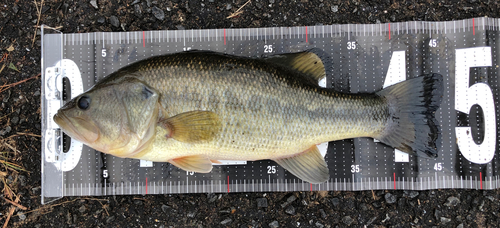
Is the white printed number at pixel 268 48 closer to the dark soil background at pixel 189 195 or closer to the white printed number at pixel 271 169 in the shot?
the dark soil background at pixel 189 195

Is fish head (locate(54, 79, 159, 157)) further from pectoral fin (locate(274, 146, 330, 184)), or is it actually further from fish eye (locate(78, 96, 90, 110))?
pectoral fin (locate(274, 146, 330, 184))

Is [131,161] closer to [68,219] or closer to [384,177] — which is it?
[68,219]

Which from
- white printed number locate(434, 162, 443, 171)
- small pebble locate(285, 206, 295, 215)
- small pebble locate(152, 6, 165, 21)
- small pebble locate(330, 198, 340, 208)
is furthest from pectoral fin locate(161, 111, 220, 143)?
white printed number locate(434, 162, 443, 171)

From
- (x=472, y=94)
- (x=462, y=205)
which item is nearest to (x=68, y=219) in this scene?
(x=462, y=205)

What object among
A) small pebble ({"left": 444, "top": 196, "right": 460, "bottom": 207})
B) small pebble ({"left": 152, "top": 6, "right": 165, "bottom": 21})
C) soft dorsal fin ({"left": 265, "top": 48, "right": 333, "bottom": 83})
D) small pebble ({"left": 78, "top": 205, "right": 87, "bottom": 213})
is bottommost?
small pebble ({"left": 78, "top": 205, "right": 87, "bottom": 213})

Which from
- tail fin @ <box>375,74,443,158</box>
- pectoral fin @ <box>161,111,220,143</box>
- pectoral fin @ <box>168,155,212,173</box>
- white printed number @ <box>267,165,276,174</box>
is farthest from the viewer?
white printed number @ <box>267,165,276,174</box>

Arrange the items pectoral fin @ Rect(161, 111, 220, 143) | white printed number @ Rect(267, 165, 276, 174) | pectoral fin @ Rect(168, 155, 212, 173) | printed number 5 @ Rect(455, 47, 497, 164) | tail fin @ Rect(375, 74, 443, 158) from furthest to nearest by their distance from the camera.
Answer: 1. white printed number @ Rect(267, 165, 276, 174)
2. printed number 5 @ Rect(455, 47, 497, 164)
3. tail fin @ Rect(375, 74, 443, 158)
4. pectoral fin @ Rect(168, 155, 212, 173)
5. pectoral fin @ Rect(161, 111, 220, 143)

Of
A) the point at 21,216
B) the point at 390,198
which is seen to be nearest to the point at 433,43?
the point at 390,198
